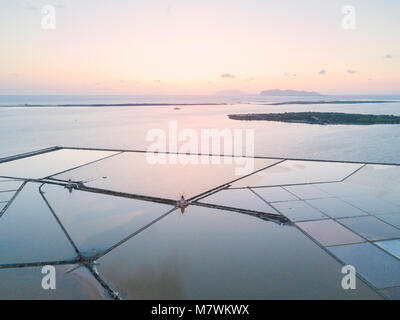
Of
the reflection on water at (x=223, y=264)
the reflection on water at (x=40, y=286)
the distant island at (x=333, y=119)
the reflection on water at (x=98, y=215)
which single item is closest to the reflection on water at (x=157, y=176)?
the reflection on water at (x=98, y=215)

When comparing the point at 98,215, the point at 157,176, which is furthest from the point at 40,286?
the point at 157,176

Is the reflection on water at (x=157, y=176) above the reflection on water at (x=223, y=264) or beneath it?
above

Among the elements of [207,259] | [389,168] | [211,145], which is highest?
→ [211,145]

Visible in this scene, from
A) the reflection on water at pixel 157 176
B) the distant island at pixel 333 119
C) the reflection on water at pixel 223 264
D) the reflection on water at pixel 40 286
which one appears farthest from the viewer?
the distant island at pixel 333 119

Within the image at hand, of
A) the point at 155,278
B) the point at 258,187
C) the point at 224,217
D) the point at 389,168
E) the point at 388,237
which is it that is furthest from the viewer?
the point at 389,168

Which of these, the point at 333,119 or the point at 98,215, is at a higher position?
the point at 333,119

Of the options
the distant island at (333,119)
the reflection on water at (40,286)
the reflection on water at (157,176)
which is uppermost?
the distant island at (333,119)

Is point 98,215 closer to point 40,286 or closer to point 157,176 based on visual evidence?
point 40,286

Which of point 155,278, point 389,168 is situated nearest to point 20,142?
point 155,278

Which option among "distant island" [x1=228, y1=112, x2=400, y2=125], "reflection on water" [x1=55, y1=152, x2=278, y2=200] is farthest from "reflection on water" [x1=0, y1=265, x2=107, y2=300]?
"distant island" [x1=228, y1=112, x2=400, y2=125]

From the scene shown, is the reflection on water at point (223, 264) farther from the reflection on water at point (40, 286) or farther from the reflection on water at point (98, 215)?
the reflection on water at point (98, 215)
